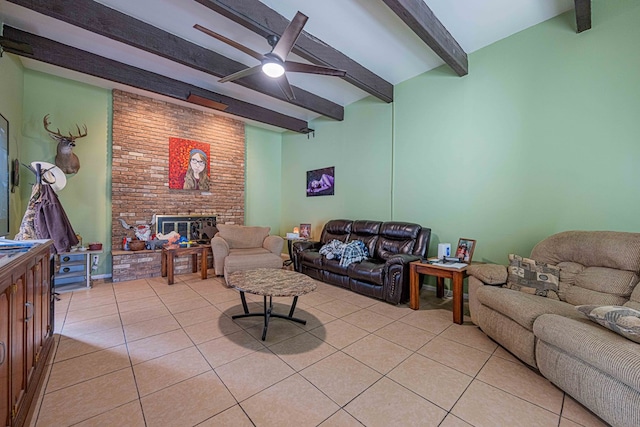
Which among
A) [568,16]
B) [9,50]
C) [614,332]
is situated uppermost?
[568,16]

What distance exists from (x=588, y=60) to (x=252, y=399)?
4.26 m

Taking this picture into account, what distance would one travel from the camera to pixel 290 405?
1532 millimetres

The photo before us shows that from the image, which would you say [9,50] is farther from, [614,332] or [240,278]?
[614,332]

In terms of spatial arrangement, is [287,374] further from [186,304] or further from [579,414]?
[186,304]

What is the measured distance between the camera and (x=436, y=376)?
5.96 ft

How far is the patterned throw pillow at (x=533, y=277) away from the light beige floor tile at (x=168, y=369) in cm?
282

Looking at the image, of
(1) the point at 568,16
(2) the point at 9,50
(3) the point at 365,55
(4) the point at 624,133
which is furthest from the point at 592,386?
(2) the point at 9,50

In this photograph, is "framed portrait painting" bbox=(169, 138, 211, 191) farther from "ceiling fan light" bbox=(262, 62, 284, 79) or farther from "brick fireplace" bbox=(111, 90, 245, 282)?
"ceiling fan light" bbox=(262, 62, 284, 79)

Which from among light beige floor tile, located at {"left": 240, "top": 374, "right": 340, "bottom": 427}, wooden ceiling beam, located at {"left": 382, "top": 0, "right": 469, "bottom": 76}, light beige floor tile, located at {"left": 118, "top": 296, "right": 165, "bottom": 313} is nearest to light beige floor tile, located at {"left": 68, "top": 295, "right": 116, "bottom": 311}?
light beige floor tile, located at {"left": 118, "top": 296, "right": 165, "bottom": 313}

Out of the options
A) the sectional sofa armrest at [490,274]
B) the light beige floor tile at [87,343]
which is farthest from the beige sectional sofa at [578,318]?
the light beige floor tile at [87,343]

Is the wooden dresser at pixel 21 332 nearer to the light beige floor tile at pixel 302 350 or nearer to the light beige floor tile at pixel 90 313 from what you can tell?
the light beige floor tile at pixel 90 313

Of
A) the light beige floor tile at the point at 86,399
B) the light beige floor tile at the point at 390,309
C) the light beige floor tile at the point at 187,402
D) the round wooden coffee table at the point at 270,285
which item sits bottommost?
the light beige floor tile at the point at 187,402

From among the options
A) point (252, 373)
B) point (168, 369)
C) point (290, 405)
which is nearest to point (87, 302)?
point (168, 369)

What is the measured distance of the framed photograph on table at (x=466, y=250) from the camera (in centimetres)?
296
